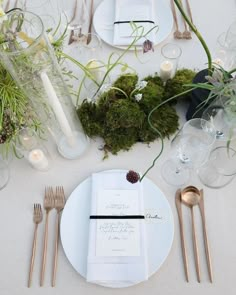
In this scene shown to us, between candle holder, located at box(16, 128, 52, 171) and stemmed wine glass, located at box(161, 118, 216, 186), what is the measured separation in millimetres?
349

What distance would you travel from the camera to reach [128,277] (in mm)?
641

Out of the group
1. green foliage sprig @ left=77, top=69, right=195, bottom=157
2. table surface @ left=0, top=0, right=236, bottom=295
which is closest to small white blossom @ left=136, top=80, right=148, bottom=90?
green foliage sprig @ left=77, top=69, right=195, bottom=157

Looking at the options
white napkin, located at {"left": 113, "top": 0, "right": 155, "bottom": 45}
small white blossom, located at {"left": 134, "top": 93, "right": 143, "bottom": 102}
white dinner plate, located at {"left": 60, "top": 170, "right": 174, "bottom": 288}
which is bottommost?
white dinner plate, located at {"left": 60, "top": 170, "right": 174, "bottom": 288}

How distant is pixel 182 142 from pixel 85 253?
398 millimetres

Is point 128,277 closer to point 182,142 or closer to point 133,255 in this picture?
point 133,255

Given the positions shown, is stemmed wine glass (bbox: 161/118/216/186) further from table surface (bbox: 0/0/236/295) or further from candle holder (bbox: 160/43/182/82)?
candle holder (bbox: 160/43/182/82)

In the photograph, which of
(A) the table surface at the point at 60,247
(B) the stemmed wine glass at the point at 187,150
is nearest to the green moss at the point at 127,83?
(A) the table surface at the point at 60,247

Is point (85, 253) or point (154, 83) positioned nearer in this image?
point (85, 253)

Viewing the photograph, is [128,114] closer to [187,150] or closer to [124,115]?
[124,115]

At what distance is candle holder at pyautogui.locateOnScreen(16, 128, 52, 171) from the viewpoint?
0.80 m

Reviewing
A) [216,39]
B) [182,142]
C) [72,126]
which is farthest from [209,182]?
[216,39]

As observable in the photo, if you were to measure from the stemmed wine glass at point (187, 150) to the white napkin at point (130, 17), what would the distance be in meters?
0.40

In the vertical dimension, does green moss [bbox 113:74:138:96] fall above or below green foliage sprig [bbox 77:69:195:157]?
above

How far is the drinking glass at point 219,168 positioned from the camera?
0.78 m
